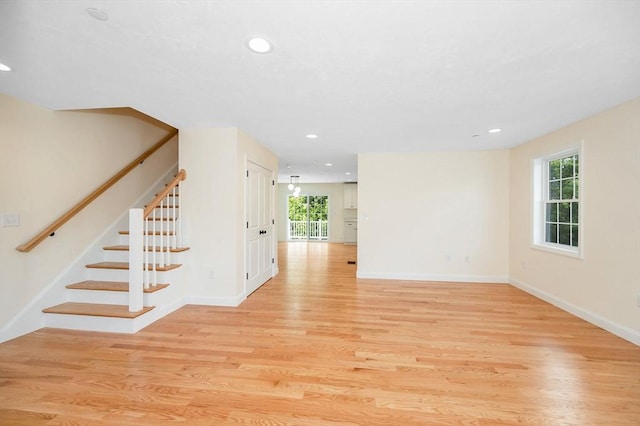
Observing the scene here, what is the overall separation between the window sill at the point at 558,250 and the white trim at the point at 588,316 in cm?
61

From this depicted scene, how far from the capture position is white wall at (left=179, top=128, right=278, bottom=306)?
3.56 m

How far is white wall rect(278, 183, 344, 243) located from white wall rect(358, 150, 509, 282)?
5685 mm

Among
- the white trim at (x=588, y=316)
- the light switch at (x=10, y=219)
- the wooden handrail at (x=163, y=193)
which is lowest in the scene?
the white trim at (x=588, y=316)

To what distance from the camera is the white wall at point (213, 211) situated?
356 centimetres

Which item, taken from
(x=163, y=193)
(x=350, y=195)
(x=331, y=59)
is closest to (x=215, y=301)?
(x=163, y=193)

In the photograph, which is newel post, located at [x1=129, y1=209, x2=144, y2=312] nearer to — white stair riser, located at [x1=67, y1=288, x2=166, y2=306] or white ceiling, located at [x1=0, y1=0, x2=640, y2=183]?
white stair riser, located at [x1=67, y1=288, x2=166, y2=306]

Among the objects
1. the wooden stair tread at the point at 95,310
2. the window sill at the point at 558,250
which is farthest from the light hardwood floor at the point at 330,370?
the window sill at the point at 558,250

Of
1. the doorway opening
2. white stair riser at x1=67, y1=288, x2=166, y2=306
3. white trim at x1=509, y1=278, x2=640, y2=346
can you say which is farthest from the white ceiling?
the doorway opening

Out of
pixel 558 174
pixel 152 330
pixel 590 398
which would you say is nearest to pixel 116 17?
pixel 152 330

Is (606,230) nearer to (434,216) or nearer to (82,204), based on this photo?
(434,216)

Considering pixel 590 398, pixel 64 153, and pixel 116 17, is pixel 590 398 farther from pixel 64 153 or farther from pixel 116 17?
pixel 64 153

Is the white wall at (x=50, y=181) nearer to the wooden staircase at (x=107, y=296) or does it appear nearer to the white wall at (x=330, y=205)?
the wooden staircase at (x=107, y=296)

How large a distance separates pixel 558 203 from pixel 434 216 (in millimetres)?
1735

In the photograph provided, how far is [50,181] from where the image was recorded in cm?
293
